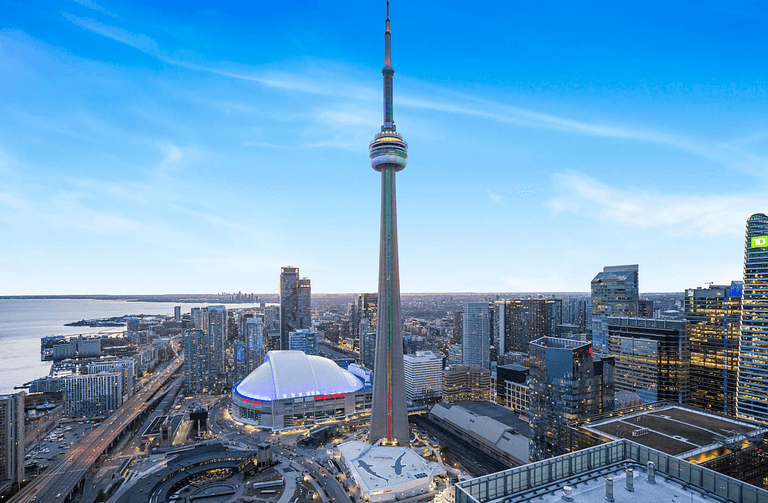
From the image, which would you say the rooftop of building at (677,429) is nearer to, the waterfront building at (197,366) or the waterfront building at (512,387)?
the waterfront building at (512,387)

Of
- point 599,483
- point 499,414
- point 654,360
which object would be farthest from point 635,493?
point 654,360

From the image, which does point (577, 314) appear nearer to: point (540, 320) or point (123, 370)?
point (540, 320)

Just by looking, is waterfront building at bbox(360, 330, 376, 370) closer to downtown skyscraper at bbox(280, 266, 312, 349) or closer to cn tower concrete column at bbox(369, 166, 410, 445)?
downtown skyscraper at bbox(280, 266, 312, 349)

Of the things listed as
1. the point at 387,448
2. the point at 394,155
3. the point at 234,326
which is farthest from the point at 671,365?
the point at 234,326

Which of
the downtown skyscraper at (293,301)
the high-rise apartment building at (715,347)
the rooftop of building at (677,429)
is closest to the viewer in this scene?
the rooftop of building at (677,429)

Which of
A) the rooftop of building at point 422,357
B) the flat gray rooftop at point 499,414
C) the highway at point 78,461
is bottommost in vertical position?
the highway at point 78,461

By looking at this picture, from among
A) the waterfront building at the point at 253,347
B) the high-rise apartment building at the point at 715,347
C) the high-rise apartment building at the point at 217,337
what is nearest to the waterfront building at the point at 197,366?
the high-rise apartment building at the point at 217,337

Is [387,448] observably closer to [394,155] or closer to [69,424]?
[394,155]

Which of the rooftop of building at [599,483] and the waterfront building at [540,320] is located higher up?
the rooftop of building at [599,483]
